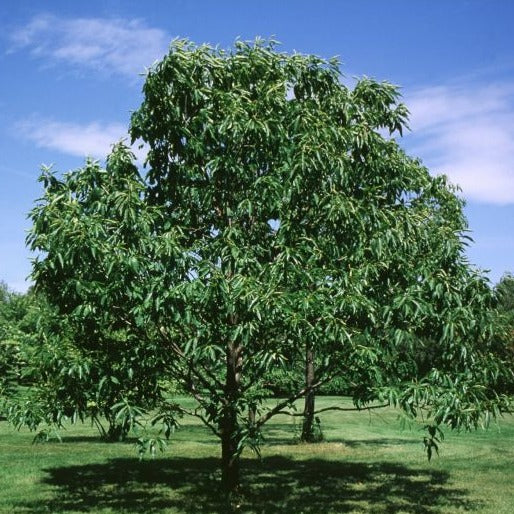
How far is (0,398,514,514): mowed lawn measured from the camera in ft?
48.9

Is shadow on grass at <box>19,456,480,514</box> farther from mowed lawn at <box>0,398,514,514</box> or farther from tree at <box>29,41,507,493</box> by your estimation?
tree at <box>29,41,507,493</box>

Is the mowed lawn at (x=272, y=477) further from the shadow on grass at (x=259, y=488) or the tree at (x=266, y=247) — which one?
the tree at (x=266, y=247)

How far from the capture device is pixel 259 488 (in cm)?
1706

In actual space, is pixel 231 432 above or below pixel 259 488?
above

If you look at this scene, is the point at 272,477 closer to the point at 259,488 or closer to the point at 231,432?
the point at 259,488

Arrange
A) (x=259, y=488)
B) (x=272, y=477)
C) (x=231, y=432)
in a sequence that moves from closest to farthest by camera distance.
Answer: (x=231, y=432) < (x=259, y=488) < (x=272, y=477)

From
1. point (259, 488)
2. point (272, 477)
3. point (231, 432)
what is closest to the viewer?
point (231, 432)

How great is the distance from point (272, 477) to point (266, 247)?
9262 mm

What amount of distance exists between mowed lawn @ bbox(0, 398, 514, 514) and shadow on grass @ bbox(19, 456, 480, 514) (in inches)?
1.2

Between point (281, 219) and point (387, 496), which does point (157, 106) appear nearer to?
point (281, 219)

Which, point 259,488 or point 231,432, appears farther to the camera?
point 259,488

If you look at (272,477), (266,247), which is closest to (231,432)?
(266,247)

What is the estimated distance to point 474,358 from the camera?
12.0 m

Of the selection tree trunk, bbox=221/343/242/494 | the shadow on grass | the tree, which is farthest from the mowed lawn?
the tree
